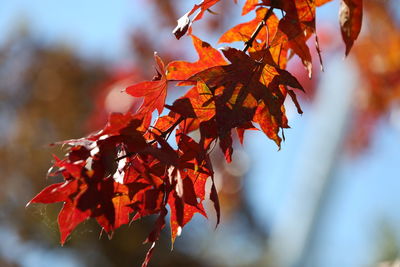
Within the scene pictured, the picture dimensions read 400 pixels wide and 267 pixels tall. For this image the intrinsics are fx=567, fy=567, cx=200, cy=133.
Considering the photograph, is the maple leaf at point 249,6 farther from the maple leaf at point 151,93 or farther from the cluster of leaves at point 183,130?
the maple leaf at point 151,93

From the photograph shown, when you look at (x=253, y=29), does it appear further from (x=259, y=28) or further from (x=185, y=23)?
(x=185, y=23)

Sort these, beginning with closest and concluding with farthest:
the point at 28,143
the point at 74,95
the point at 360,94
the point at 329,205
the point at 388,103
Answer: the point at 388,103
the point at 360,94
the point at 329,205
the point at 28,143
the point at 74,95

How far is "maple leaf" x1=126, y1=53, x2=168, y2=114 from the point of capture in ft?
2.59

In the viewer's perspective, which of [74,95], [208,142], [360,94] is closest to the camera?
[208,142]

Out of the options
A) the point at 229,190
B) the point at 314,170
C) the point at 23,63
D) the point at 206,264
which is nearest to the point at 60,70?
the point at 23,63

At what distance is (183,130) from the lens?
2.64 ft

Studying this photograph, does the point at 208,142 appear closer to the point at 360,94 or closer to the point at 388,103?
the point at 388,103

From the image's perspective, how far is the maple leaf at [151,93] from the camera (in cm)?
79

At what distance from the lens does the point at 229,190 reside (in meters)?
5.04

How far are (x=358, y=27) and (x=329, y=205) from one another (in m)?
3.03

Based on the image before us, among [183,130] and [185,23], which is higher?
[185,23]

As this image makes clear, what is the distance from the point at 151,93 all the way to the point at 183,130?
0.23ft

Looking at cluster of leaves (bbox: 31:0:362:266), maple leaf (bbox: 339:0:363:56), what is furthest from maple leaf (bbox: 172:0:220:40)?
maple leaf (bbox: 339:0:363:56)

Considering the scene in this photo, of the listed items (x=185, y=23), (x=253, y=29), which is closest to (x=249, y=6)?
(x=253, y=29)
